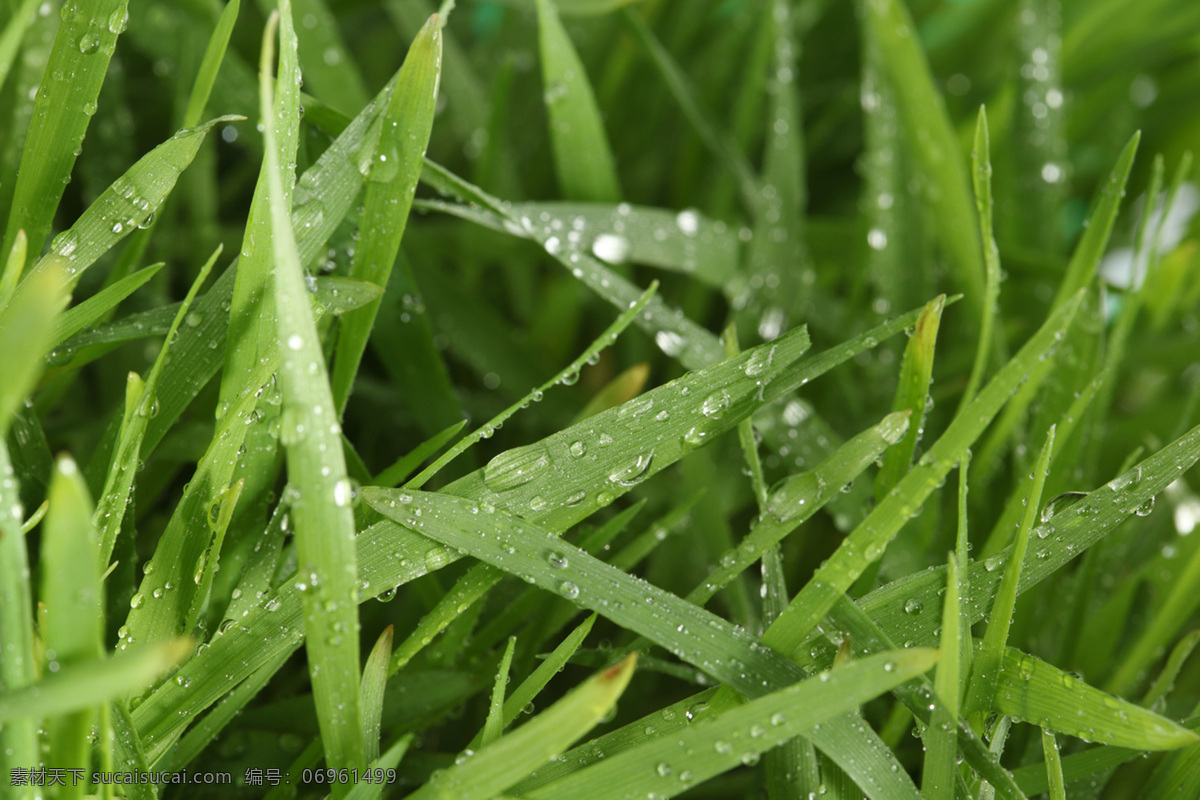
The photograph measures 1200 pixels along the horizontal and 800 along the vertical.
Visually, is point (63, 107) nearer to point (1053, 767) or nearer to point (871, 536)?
point (871, 536)

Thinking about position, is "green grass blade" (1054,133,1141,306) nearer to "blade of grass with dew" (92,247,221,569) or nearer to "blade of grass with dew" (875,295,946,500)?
"blade of grass with dew" (875,295,946,500)

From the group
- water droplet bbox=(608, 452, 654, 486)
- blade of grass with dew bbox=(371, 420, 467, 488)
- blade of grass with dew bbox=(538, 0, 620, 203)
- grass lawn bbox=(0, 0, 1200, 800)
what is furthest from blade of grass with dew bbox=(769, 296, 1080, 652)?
blade of grass with dew bbox=(538, 0, 620, 203)

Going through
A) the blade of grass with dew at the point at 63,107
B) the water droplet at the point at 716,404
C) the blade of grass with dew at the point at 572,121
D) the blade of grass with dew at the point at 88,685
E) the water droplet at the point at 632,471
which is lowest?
the blade of grass with dew at the point at 88,685

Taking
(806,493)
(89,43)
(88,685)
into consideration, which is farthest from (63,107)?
(806,493)

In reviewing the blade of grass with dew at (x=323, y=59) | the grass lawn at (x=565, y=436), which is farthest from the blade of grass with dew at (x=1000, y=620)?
the blade of grass with dew at (x=323, y=59)

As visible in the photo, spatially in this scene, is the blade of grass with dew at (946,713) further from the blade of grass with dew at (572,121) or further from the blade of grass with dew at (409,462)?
the blade of grass with dew at (572,121)
